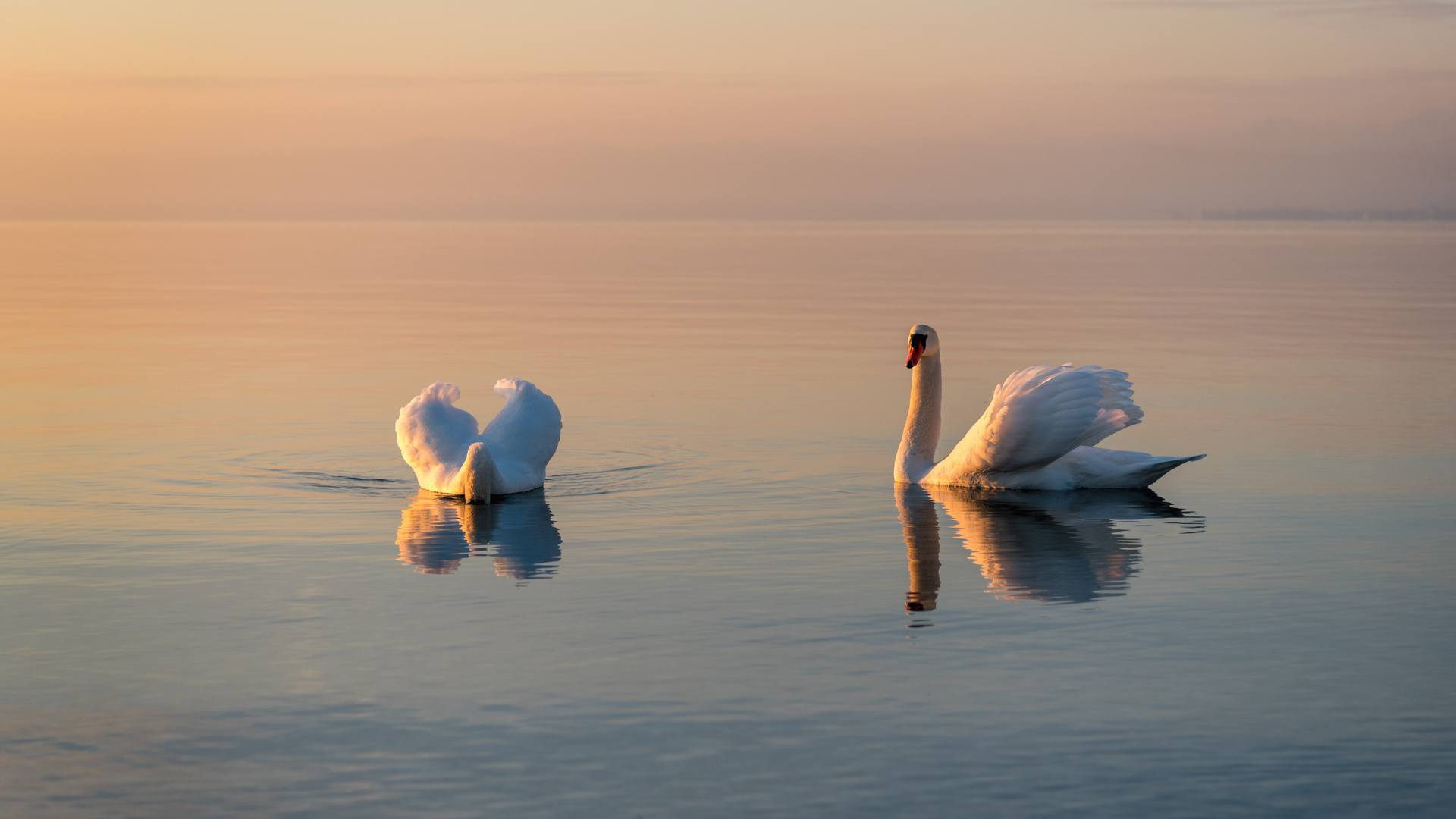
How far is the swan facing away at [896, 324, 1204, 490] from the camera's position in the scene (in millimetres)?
15930

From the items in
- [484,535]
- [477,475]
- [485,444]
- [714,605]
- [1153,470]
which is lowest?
[714,605]

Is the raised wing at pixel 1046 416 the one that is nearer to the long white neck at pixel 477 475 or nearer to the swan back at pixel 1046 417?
the swan back at pixel 1046 417

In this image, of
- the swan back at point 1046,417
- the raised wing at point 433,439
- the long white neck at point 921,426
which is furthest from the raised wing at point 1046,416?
the raised wing at point 433,439

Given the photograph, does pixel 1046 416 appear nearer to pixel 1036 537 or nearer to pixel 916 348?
pixel 1036 537

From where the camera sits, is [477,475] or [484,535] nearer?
[484,535]

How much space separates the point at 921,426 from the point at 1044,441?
1.77m

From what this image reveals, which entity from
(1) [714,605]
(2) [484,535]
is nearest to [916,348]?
(2) [484,535]

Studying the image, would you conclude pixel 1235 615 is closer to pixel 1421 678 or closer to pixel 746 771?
pixel 1421 678

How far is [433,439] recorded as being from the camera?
635 inches

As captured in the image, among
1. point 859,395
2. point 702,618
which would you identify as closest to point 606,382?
point 859,395

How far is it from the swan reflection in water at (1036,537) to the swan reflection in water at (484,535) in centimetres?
293

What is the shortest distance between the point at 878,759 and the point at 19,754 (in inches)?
166

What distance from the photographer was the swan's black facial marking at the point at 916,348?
17797 mm

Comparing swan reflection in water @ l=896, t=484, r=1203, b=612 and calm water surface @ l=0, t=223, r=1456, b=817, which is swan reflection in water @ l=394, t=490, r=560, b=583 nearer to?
calm water surface @ l=0, t=223, r=1456, b=817
